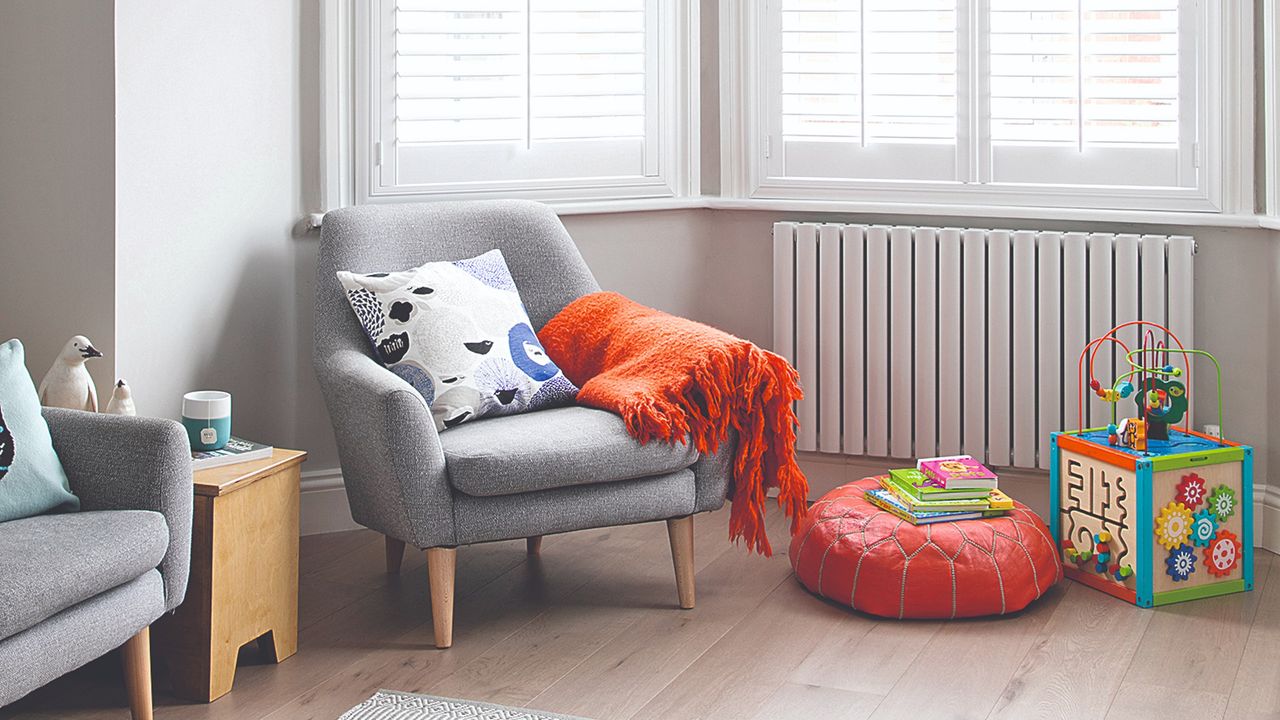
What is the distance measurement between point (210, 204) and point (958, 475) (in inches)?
70.5

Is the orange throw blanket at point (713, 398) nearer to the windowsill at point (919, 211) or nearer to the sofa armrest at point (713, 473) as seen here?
the sofa armrest at point (713, 473)

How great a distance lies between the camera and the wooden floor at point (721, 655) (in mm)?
2395

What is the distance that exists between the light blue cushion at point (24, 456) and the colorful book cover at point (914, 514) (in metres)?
1.67

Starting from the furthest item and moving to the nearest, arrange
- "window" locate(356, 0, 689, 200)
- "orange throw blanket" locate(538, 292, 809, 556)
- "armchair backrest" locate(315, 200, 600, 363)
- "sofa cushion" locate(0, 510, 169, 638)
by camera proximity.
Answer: "window" locate(356, 0, 689, 200), "armchair backrest" locate(315, 200, 600, 363), "orange throw blanket" locate(538, 292, 809, 556), "sofa cushion" locate(0, 510, 169, 638)

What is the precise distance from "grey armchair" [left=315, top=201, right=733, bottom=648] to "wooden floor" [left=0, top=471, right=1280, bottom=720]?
0.54 feet

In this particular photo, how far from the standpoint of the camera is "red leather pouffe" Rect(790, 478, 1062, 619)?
9.12ft

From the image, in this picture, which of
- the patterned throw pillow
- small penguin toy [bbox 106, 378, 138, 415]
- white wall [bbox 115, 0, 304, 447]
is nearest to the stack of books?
the patterned throw pillow

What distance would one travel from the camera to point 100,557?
2057 mm

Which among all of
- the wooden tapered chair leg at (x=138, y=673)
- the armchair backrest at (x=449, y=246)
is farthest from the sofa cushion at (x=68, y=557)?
the armchair backrest at (x=449, y=246)

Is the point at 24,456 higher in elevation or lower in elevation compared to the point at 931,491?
higher

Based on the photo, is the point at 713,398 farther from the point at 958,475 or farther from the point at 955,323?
the point at 955,323

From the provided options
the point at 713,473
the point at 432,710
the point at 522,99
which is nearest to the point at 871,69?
the point at 522,99

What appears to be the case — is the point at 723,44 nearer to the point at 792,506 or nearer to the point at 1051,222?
the point at 1051,222

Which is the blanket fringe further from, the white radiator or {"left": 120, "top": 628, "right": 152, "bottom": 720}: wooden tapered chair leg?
{"left": 120, "top": 628, "right": 152, "bottom": 720}: wooden tapered chair leg
